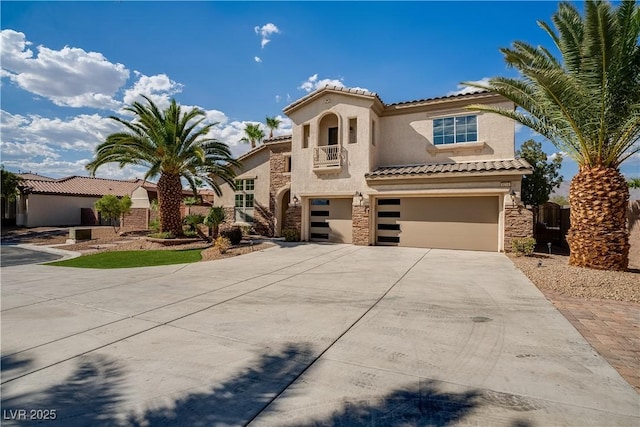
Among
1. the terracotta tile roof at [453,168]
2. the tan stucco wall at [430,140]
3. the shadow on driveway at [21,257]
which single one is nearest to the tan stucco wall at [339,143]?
the terracotta tile roof at [453,168]

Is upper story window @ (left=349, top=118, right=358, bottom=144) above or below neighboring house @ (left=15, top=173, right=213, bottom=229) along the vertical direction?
above

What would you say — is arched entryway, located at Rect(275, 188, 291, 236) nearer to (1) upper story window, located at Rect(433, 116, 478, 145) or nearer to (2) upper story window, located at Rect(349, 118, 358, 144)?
(2) upper story window, located at Rect(349, 118, 358, 144)

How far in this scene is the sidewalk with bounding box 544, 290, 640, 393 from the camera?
3996mm

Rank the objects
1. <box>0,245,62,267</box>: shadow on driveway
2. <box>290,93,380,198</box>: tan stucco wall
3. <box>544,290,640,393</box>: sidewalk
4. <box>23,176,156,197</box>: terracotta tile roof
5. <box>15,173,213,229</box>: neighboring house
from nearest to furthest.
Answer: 1. <box>544,290,640,393</box>: sidewalk
2. <box>0,245,62,267</box>: shadow on driveway
3. <box>290,93,380,198</box>: tan stucco wall
4. <box>15,173,213,229</box>: neighboring house
5. <box>23,176,156,197</box>: terracotta tile roof

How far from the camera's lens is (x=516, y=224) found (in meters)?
13.1

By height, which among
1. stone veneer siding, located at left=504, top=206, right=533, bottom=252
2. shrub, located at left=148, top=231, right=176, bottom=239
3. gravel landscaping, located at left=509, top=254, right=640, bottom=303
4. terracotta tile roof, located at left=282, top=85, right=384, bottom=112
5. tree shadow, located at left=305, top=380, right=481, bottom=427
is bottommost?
tree shadow, located at left=305, top=380, right=481, bottom=427

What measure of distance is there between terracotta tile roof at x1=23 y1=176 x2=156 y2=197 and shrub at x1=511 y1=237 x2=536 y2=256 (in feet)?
101

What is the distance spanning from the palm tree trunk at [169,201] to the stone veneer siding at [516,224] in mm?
16696

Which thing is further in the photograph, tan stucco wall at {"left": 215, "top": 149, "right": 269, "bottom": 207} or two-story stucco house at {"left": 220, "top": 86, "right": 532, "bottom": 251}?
tan stucco wall at {"left": 215, "top": 149, "right": 269, "bottom": 207}

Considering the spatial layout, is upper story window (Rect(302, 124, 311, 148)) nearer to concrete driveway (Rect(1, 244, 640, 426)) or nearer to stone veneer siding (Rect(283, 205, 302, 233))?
stone veneer siding (Rect(283, 205, 302, 233))

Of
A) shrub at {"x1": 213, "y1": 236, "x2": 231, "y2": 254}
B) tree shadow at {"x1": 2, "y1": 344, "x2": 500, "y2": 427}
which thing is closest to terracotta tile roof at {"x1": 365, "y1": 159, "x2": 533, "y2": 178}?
shrub at {"x1": 213, "y1": 236, "x2": 231, "y2": 254}

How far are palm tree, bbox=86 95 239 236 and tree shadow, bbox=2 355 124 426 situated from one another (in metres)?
13.2

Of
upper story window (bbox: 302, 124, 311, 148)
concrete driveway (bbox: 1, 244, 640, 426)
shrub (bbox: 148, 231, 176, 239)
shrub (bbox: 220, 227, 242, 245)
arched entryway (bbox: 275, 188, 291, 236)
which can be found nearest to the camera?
concrete driveway (bbox: 1, 244, 640, 426)

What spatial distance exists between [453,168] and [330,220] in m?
6.99
